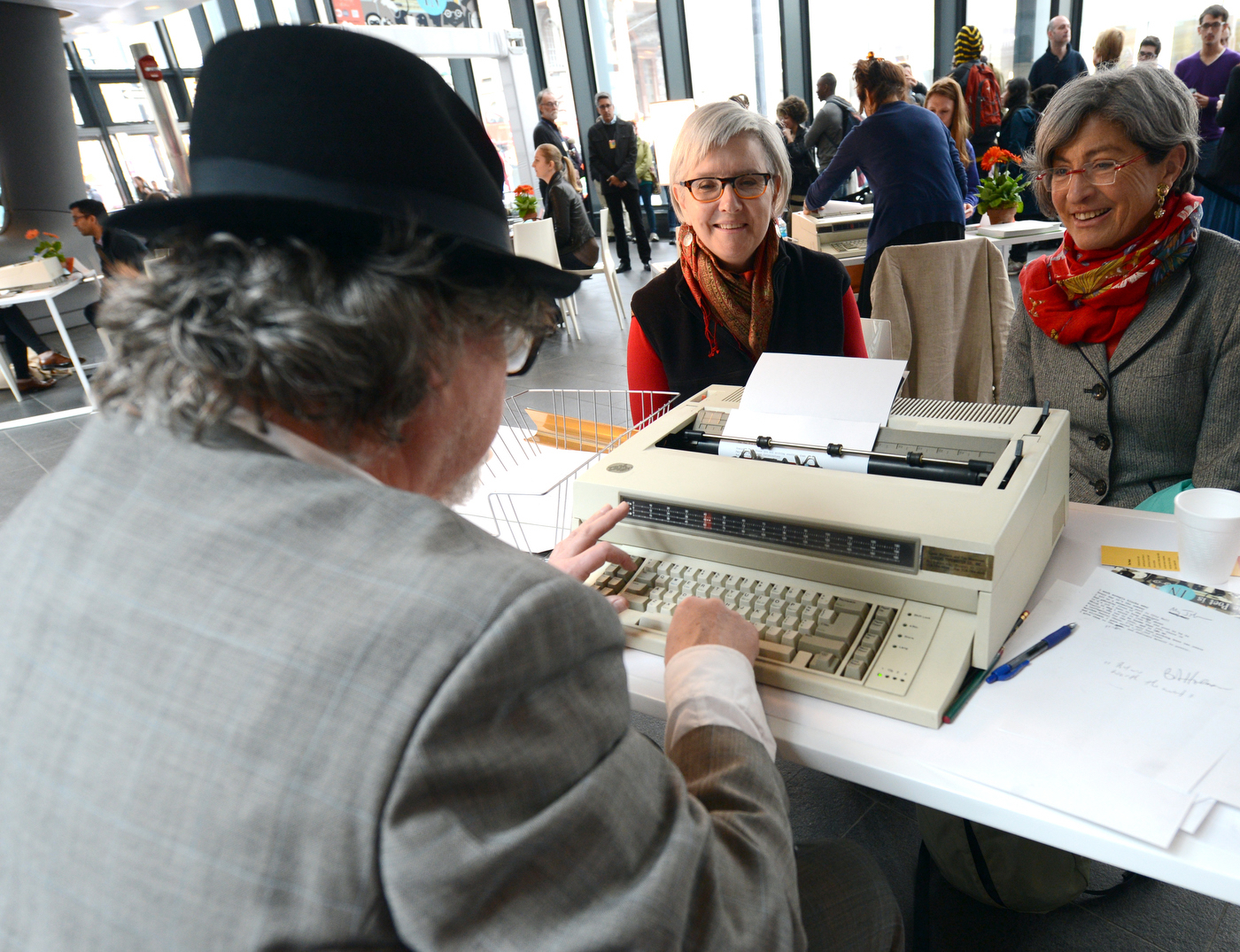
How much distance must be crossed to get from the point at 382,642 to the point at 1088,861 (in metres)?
1.46

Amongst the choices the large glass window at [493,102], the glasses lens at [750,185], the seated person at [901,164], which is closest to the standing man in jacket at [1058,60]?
the seated person at [901,164]

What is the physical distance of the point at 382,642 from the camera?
0.48 meters

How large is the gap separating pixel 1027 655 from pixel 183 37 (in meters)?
11.9

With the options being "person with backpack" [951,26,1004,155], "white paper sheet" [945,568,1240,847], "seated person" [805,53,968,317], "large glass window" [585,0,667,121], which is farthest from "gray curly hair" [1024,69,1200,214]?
"large glass window" [585,0,667,121]

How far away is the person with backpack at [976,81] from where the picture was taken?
533 centimetres

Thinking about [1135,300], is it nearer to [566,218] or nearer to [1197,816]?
[1197,816]

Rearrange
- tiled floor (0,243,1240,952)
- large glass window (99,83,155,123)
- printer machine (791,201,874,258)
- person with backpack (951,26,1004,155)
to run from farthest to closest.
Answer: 1. large glass window (99,83,155,123)
2. person with backpack (951,26,1004,155)
3. printer machine (791,201,874,258)
4. tiled floor (0,243,1240,952)

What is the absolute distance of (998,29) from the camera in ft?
21.8

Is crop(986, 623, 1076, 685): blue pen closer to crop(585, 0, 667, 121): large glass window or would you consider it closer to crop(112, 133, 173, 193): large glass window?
crop(585, 0, 667, 121): large glass window

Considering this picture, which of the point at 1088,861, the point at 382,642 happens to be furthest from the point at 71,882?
the point at 1088,861

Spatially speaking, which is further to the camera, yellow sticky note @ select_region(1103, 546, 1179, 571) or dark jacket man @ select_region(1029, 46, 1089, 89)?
dark jacket man @ select_region(1029, 46, 1089, 89)

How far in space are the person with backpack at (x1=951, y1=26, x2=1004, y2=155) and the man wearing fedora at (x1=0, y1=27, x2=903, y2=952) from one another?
583cm

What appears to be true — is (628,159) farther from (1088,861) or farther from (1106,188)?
(1088,861)

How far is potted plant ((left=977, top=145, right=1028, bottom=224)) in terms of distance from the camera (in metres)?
3.63
